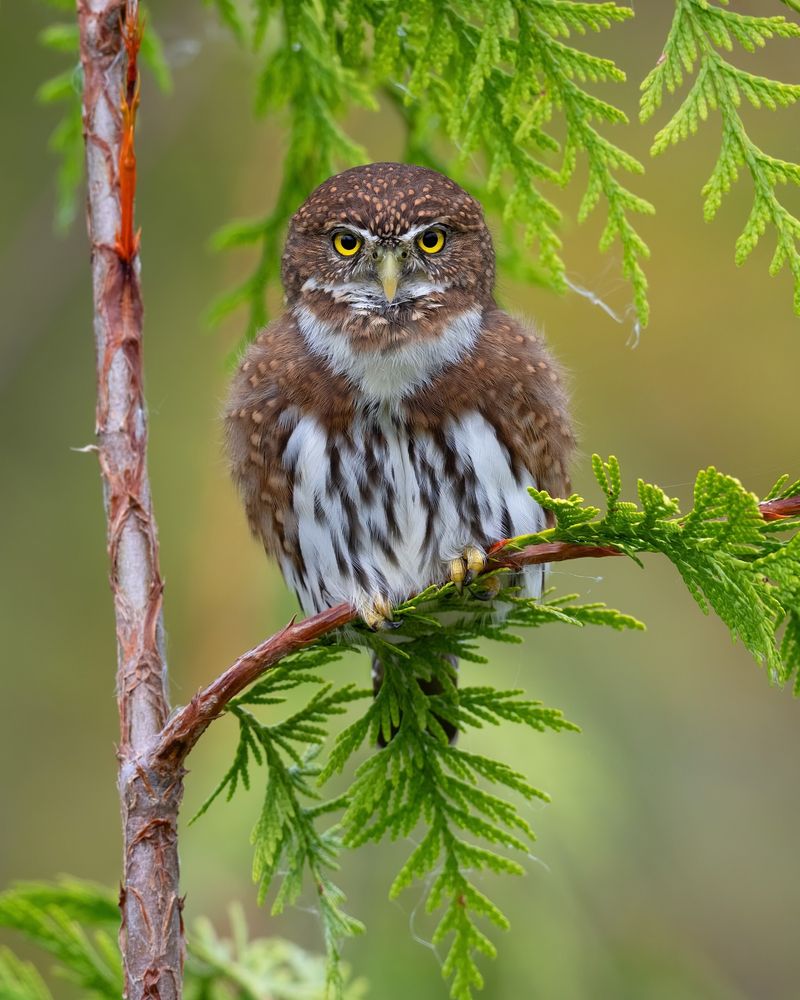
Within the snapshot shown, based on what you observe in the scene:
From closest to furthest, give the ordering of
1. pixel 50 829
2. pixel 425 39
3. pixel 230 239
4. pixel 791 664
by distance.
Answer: pixel 791 664, pixel 425 39, pixel 230 239, pixel 50 829

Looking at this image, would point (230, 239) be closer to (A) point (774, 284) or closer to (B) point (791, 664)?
(B) point (791, 664)

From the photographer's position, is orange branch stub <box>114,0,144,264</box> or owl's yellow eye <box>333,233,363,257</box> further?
owl's yellow eye <box>333,233,363,257</box>

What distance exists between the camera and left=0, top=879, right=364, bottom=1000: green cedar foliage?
2748 millimetres

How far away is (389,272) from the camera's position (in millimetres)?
2818

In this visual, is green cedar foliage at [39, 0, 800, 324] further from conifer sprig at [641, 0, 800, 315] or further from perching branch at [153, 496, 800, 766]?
perching branch at [153, 496, 800, 766]

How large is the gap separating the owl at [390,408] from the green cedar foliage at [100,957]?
0.90 metres

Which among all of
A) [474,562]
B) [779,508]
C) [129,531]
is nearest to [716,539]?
[779,508]

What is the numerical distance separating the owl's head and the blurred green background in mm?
1367

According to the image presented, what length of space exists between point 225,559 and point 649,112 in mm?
3469

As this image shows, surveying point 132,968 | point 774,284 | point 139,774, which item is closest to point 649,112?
point 139,774

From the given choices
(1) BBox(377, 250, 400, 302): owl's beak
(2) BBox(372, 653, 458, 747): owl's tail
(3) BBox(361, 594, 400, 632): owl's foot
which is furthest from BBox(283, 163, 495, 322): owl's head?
(2) BBox(372, 653, 458, 747): owl's tail

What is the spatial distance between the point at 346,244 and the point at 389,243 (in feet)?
0.40

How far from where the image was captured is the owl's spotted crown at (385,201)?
9.28 ft

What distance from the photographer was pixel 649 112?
210cm
